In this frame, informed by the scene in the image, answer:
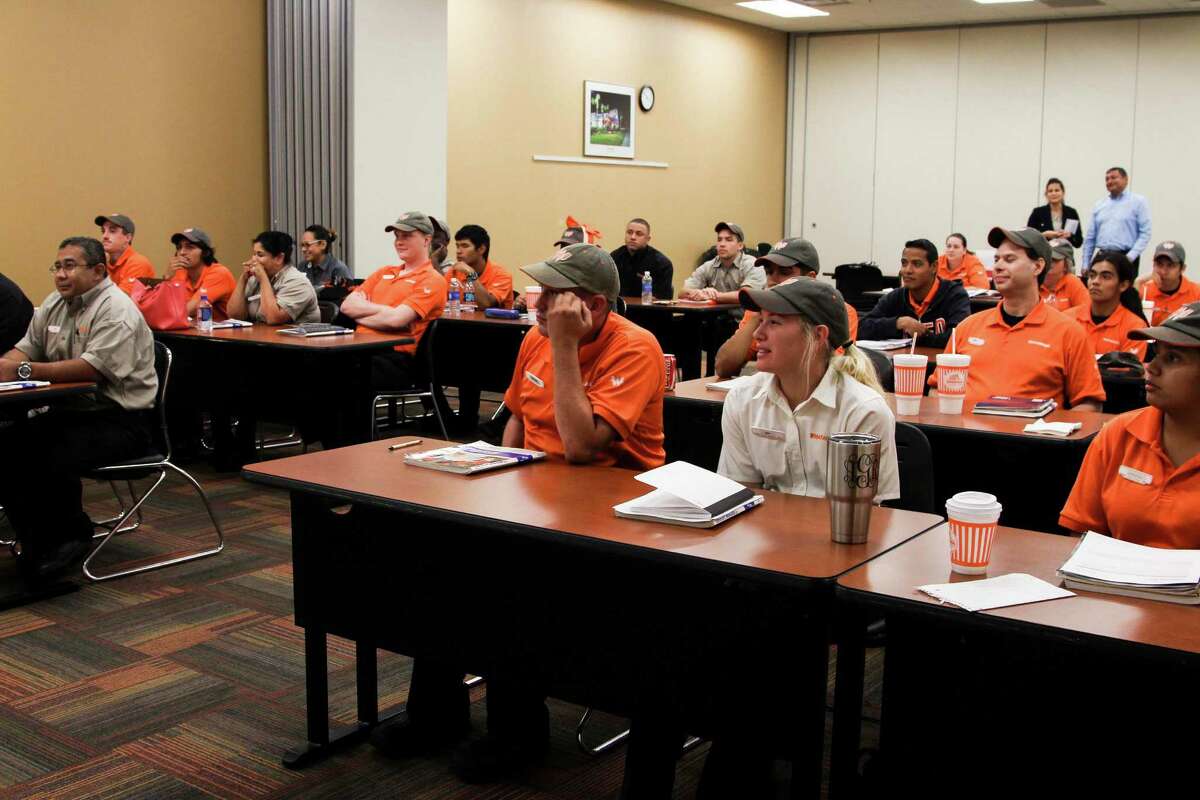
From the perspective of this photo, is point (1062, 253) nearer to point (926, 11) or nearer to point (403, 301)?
point (403, 301)

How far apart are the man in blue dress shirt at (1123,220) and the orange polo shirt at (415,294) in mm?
7882

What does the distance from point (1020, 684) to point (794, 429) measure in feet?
3.35

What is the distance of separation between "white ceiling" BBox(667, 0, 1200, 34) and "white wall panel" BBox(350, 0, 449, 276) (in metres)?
4.23

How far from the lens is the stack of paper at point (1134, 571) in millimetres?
1896

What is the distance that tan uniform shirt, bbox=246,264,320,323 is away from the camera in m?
6.74

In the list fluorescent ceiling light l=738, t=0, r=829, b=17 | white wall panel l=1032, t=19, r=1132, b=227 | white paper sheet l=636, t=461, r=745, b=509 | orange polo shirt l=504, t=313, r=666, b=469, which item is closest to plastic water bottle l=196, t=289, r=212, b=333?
orange polo shirt l=504, t=313, r=666, b=469

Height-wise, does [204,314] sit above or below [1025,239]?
below

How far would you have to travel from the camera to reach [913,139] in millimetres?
14016

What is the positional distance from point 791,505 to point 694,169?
36.2 ft

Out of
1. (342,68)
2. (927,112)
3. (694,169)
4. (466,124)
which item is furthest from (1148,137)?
(342,68)

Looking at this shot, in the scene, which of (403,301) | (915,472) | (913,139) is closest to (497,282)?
(403,301)

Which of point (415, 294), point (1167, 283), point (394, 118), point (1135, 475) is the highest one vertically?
point (394, 118)

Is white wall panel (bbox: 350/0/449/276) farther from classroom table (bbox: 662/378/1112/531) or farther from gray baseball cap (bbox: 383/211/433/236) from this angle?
classroom table (bbox: 662/378/1112/531)

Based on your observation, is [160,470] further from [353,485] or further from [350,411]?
[353,485]
